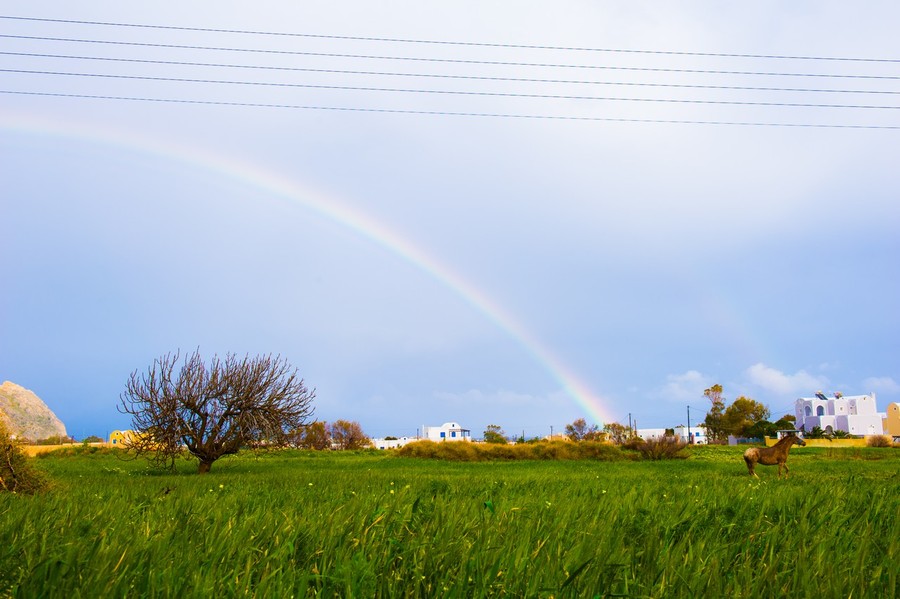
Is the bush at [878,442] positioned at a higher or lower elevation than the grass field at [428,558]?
lower

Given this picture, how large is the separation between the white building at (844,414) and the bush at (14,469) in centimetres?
12003

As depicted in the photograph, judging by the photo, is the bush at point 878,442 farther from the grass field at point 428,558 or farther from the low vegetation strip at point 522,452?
the grass field at point 428,558

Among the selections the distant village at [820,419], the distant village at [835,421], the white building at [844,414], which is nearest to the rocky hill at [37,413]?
the distant village at [820,419]

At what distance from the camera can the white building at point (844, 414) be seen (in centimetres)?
11238

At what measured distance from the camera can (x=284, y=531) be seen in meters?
3.51

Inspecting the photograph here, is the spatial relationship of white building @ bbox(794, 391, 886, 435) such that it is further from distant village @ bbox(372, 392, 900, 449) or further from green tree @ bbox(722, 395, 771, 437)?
green tree @ bbox(722, 395, 771, 437)

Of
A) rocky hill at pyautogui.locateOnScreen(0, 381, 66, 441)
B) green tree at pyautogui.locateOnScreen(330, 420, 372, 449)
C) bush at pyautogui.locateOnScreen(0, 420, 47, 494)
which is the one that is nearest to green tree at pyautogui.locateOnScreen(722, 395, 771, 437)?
green tree at pyautogui.locateOnScreen(330, 420, 372, 449)

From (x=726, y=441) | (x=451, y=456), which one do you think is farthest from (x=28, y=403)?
(x=726, y=441)

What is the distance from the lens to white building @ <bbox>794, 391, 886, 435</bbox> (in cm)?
11238

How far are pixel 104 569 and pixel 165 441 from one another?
23576 mm

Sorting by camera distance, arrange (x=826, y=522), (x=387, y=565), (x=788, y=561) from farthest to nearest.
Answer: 1. (x=826, y=522)
2. (x=788, y=561)
3. (x=387, y=565)

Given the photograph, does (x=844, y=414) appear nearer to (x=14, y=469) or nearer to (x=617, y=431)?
(x=617, y=431)

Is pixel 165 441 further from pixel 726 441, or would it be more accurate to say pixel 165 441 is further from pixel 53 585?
pixel 726 441

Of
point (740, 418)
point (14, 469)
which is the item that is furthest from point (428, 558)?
point (740, 418)
